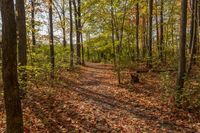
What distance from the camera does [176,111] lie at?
32.1ft

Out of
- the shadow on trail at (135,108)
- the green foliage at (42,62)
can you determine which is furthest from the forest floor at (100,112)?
the green foliage at (42,62)

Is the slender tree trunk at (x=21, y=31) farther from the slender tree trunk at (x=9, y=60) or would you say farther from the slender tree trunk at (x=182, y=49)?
the slender tree trunk at (x=182, y=49)

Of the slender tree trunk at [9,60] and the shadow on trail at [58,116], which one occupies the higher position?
the slender tree trunk at [9,60]

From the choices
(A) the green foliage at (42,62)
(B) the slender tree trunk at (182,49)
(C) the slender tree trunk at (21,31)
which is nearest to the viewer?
(A) the green foliage at (42,62)

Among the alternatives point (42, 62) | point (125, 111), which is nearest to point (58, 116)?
point (125, 111)

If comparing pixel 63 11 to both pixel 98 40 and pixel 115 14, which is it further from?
pixel 115 14

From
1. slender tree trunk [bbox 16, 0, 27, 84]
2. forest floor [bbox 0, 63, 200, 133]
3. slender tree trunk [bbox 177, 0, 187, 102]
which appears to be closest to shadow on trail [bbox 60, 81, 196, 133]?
forest floor [bbox 0, 63, 200, 133]

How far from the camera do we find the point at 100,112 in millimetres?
9648

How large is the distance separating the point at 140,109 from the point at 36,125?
430 centimetres

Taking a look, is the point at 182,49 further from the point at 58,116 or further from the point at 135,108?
the point at 58,116

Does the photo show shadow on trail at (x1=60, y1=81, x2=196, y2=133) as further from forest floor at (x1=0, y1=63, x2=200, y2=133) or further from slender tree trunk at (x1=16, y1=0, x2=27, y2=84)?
slender tree trunk at (x1=16, y1=0, x2=27, y2=84)

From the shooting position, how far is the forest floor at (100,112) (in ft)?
26.6

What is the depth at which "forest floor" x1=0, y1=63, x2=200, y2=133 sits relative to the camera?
8094 mm

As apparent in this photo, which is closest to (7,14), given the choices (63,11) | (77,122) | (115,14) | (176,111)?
(77,122)
